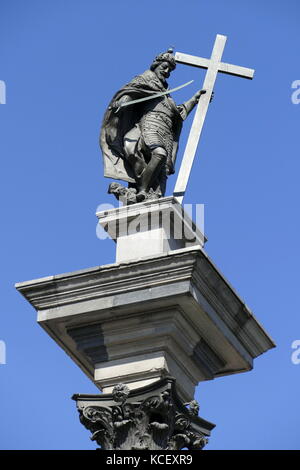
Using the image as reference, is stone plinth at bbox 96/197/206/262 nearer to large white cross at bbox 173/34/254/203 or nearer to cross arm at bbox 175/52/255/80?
large white cross at bbox 173/34/254/203

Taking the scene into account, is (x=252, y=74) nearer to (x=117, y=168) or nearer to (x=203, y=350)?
(x=117, y=168)

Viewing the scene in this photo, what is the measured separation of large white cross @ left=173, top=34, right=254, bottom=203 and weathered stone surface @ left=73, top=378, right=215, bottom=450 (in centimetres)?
→ 326

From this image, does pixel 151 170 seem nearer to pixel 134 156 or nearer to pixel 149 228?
pixel 134 156

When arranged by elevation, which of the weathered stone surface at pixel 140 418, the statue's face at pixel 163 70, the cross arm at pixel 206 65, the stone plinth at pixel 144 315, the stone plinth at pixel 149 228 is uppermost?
the cross arm at pixel 206 65

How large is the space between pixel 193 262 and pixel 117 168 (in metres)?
2.88

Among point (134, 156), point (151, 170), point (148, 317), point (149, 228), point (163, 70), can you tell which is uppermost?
point (163, 70)

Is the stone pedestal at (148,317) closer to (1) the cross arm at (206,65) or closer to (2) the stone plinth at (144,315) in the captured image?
(2) the stone plinth at (144,315)

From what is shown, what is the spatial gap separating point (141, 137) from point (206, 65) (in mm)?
2075

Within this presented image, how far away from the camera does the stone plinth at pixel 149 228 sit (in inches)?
730

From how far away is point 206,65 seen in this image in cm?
2133

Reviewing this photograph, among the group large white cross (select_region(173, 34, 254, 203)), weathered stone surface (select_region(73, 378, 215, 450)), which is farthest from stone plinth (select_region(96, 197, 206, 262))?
weathered stone surface (select_region(73, 378, 215, 450))

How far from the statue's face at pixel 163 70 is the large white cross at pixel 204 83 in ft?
1.88

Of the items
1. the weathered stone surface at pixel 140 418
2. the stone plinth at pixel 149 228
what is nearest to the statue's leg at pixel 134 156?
the stone plinth at pixel 149 228

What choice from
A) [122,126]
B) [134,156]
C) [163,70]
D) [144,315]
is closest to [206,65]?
[163,70]
